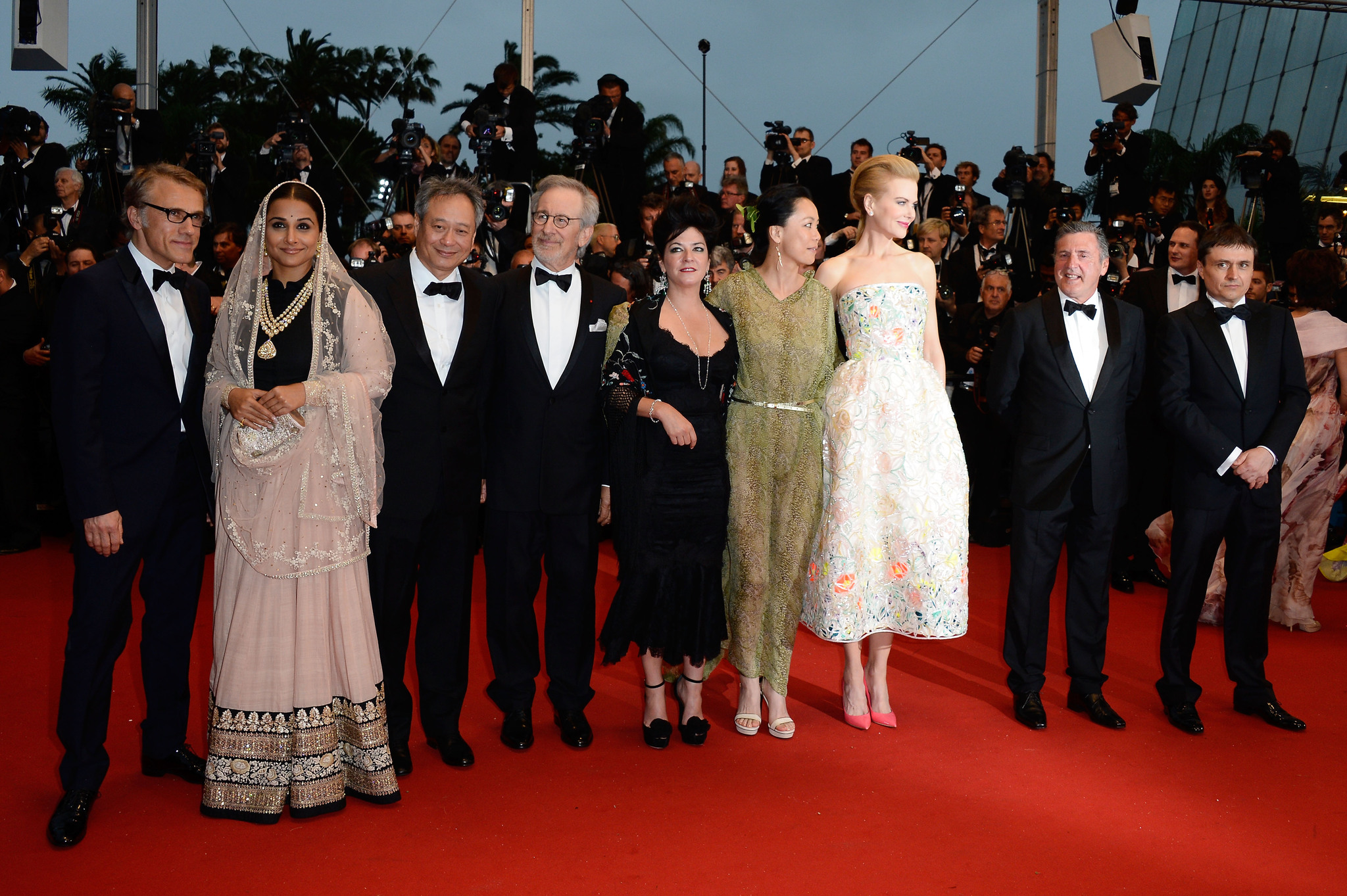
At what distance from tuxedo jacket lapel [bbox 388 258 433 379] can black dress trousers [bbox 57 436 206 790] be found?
2.35ft

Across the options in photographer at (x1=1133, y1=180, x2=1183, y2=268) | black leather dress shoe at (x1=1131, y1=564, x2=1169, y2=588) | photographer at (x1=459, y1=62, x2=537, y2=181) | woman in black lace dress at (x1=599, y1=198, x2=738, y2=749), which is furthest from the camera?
photographer at (x1=459, y1=62, x2=537, y2=181)

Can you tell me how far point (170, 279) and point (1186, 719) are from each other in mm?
3573

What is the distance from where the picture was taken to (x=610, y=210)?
9125 mm

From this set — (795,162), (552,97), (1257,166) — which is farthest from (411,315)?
(552,97)

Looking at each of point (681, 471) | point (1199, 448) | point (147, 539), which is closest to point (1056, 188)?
point (1199, 448)

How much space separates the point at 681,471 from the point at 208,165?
6610mm

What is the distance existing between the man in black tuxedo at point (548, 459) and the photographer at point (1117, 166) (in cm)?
635

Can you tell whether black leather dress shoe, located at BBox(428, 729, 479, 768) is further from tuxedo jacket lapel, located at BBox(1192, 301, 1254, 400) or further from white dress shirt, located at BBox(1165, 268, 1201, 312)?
white dress shirt, located at BBox(1165, 268, 1201, 312)

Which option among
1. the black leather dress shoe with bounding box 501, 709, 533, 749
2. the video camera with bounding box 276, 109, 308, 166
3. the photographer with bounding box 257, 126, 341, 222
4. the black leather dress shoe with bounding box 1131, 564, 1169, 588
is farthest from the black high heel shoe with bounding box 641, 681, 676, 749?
the video camera with bounding box 276, 109, 308, 166

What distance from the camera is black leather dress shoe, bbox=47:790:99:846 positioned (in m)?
2.76

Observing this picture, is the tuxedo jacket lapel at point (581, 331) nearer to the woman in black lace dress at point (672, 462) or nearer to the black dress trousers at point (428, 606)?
the woman in black lace dress at point (672, 462)

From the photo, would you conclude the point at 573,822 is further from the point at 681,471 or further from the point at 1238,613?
the point at 1238,613

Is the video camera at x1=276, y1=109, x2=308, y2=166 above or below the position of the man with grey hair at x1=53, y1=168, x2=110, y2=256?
above

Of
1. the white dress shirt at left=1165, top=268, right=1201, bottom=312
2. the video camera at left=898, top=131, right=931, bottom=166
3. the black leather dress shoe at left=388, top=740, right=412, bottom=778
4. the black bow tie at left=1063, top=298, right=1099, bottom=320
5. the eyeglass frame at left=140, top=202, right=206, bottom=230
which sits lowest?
the black leather dress shoe at left=388, top=740, right=412, bottom=778
